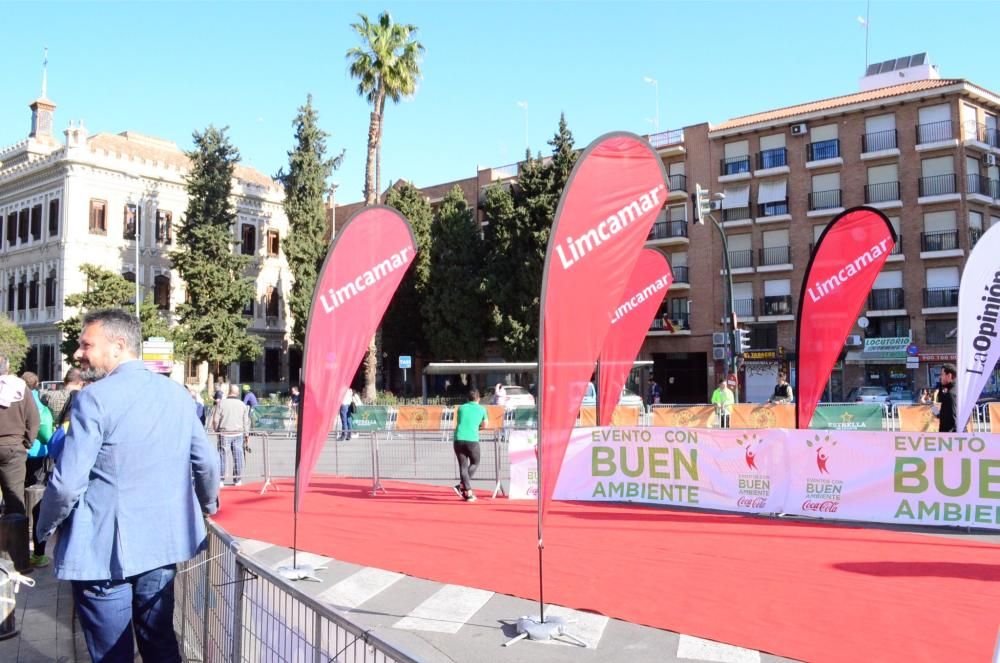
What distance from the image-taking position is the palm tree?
1412 inches

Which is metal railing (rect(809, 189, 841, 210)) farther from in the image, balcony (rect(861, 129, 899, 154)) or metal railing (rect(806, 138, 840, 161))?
balcony (rect(861, 129, 899, 154))

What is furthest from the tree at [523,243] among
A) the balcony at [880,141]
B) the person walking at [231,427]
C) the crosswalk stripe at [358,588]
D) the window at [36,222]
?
the crosswalk stripe at [358,588]

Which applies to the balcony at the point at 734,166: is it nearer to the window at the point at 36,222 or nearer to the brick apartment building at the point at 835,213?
the brick apartment building at the point at 835,213

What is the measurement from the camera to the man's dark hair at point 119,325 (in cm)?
369

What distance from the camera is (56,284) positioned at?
43.8m

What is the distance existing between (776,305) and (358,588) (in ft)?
138

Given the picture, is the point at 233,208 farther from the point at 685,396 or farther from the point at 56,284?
the point at 685,396

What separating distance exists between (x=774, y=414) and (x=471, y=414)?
10.7m

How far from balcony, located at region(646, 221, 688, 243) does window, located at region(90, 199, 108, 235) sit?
31.2m

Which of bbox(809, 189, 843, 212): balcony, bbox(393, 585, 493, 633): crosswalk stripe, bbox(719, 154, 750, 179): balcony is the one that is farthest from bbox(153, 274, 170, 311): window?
bbox(393, 585, 493, 633): crosswalk stripe

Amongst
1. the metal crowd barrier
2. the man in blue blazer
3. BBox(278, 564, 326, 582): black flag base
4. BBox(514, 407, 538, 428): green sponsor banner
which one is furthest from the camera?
BBox(514, 407, 538, 428): green sponsor banner

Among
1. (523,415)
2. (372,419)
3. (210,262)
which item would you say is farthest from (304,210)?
(523,415)

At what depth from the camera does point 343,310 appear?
7.69 m

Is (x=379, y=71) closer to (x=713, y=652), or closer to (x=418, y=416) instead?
(x=418, y=416)
